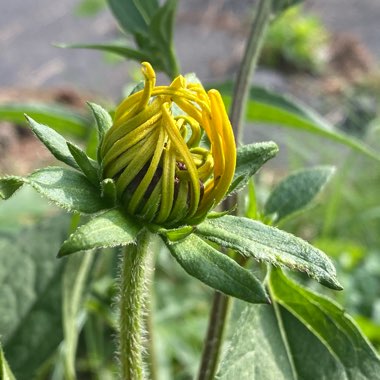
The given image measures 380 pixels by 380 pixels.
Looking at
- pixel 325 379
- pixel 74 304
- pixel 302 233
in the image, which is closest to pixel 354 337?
pixel 325 379

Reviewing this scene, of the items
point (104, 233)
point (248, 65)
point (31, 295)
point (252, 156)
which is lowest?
point (31, 295)

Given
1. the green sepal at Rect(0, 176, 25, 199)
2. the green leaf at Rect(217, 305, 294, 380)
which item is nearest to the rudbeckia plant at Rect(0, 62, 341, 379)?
the green sepal at Rect(0, 176, 25, 199)

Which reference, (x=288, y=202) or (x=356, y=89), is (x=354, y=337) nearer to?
(x=288, y=202)

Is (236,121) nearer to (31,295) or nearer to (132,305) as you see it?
(132,305)

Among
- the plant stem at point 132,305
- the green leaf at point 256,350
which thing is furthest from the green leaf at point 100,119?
the green leaf at point 256,350

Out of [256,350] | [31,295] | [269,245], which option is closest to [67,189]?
[269,245]

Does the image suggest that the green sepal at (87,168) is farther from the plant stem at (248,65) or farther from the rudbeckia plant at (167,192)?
the plant stem at (248,65)

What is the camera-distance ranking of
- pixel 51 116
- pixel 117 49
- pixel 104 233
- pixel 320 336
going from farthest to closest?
pixel 51 116 → pixel 117 49 → pixel 320 336 → pixel 104 233

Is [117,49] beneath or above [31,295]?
above
